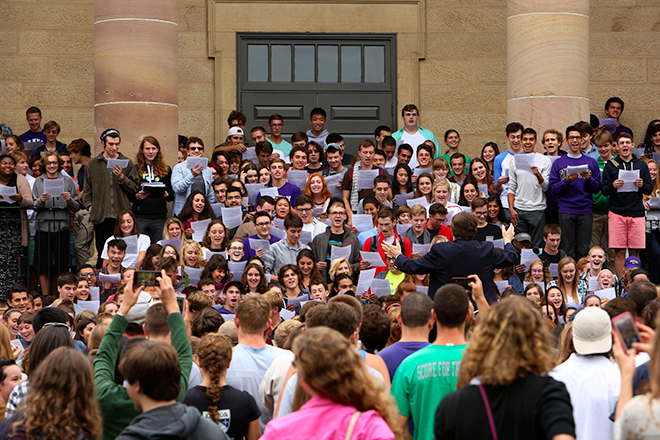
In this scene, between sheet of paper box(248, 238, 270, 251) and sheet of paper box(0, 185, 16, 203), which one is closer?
sheet of paper box(248, 238, 270, 251)

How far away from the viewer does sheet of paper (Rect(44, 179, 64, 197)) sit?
1249 cm

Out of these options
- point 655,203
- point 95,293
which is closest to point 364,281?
point 95,293

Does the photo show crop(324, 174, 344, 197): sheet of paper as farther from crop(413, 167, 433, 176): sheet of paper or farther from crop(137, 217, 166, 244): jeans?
crop(137, 217, 166, 244): jeans

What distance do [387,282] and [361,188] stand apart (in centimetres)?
314

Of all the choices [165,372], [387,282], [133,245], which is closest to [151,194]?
[133,245]

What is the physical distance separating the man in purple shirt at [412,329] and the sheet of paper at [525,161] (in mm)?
7670

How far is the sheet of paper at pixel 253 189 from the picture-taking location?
13.1 metres

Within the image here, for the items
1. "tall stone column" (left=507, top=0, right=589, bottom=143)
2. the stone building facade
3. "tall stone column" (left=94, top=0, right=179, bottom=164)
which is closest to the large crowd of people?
"tall stone column" (left=507, top=0, right=589, bottom=143)

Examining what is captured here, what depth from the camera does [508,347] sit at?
3732 millimetres

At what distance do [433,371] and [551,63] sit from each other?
32.4ft

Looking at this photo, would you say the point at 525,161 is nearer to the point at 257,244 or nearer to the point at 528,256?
the point at 528,256

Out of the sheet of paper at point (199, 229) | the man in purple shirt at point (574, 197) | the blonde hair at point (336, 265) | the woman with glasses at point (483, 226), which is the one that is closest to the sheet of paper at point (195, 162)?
the sheet of paper at point (199, 229)

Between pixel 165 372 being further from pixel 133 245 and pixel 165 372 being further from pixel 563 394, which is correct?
pixel 133 245

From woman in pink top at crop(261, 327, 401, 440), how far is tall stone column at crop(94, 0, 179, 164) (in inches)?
391
